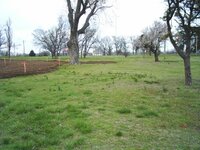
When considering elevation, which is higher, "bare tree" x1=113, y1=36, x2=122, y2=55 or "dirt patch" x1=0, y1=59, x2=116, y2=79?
"bare tree" x1=113, y1=36, x2=122, y2=55

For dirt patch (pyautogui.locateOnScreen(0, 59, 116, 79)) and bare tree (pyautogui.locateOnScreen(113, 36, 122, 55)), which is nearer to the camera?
dirt patch (pyautogui.locateOnScreen(0, 59, 116, 79))

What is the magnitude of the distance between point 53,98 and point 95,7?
26026mm

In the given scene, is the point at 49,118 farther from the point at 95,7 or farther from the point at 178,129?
the point at 95,7

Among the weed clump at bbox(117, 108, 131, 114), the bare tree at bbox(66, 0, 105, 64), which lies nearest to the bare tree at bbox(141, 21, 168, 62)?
the bare tree at bbox(66, 0, 105, 64)

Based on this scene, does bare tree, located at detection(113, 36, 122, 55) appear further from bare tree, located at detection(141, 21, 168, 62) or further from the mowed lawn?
the mowed lawn

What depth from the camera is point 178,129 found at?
744cm

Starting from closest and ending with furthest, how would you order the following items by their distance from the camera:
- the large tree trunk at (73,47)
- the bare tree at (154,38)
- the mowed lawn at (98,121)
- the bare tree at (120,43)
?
the mowed lawn at (98,121), the large tree trunk at (73,47), the bare tree at (154,38), the bare tree at (120,43)

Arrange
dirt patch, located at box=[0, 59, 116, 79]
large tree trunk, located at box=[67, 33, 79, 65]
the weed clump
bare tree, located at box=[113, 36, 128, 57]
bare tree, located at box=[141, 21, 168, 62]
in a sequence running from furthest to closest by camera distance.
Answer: bare tree, located at box=[113, 36, 128, 57], bare tree, located at box=[141, 21, 168, 62], large tree trunk, located at box=[67, 33, 79, 65], dirt patch, located at box=[0, 59, 116, 79], the weed clump

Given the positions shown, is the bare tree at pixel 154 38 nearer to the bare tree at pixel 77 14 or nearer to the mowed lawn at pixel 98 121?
the bare tree at pixel 77 14

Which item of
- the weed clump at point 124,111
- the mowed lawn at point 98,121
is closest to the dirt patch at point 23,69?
the mowed lawn at point 98,121

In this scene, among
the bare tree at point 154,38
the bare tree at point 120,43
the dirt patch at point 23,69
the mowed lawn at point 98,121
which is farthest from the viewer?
the bare tree at point 120,43

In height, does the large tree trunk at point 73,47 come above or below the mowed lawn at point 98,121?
above

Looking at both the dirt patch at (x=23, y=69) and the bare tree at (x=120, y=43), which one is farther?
the bare tree at (x=120, y=43)

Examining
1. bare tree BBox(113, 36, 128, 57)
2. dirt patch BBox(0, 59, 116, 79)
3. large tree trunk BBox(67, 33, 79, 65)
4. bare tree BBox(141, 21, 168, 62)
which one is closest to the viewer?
dirt patch BBox(0, 59, 116, 79)
